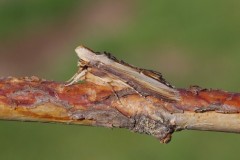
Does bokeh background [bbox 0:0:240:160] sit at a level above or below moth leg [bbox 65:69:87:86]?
above

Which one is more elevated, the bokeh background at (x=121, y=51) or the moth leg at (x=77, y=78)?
the bokeh background at (x=121, y=51)

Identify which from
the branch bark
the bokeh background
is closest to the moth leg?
the branch bark

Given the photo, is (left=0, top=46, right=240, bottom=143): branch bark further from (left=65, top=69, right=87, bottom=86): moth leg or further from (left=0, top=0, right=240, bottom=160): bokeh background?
(left=0, top=0, right=240, bottom=160): bokeh background

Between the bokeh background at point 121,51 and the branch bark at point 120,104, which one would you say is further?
the bokeh background at point 121,51

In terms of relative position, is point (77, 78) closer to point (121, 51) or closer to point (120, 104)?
point (120, 104)

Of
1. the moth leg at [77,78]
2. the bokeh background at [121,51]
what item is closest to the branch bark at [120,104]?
the moth leg at [77,78]

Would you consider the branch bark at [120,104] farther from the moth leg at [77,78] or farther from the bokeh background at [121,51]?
the bokeh background at [121,51]

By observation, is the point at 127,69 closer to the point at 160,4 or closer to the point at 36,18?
the point at 160,4

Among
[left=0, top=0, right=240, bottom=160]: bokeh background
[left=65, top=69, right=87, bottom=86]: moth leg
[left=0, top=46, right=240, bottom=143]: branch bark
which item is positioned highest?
[left=0, top=0, right=240, bottom=160]: bokeh background
